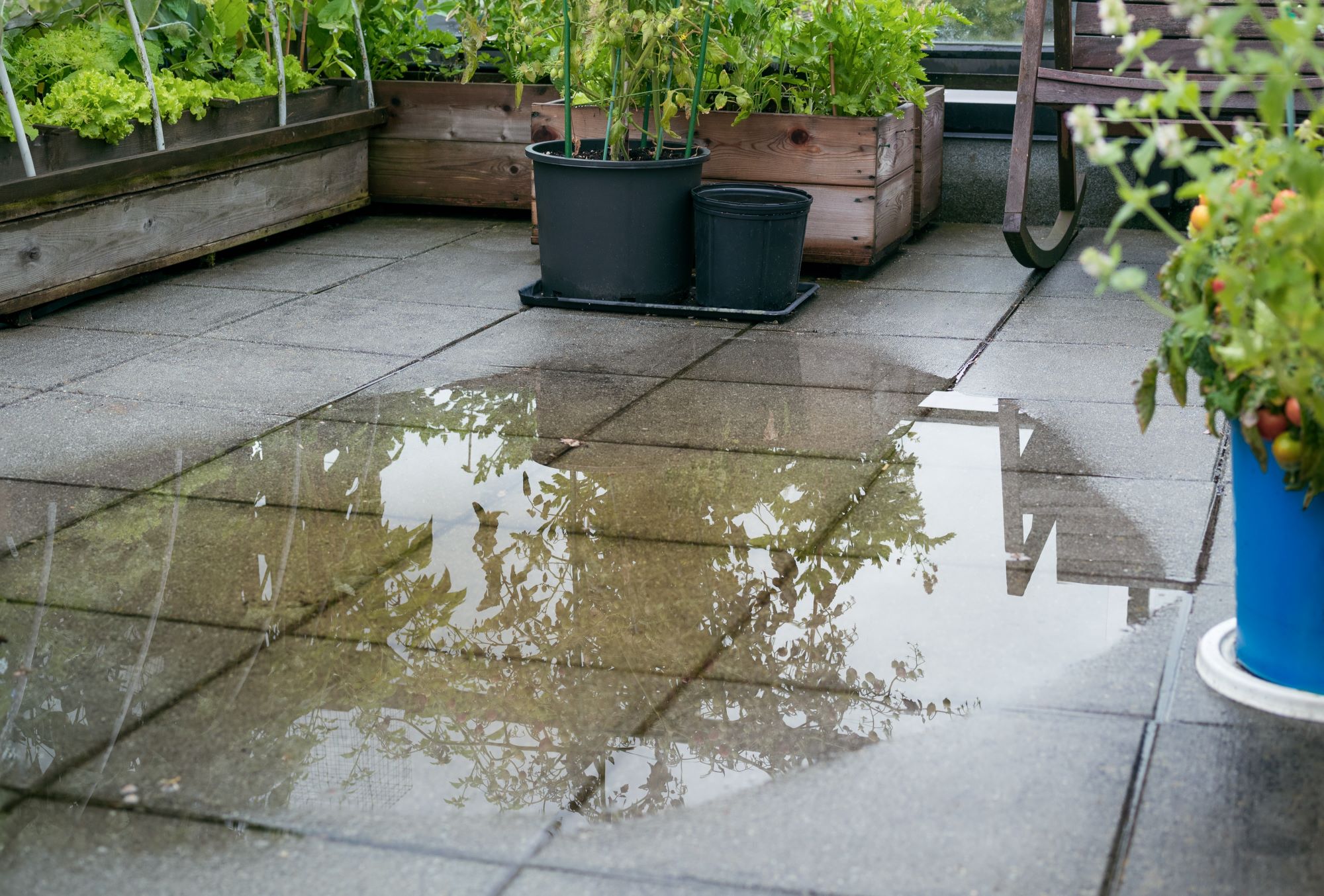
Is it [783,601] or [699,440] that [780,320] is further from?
[783,601]

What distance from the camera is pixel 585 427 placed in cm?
371

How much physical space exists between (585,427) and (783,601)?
Answer: 117 cm

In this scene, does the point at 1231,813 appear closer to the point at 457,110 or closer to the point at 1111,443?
the point at 1111,443

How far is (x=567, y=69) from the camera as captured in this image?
15.9ft

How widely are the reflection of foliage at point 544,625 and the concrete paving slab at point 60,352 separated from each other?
99cm

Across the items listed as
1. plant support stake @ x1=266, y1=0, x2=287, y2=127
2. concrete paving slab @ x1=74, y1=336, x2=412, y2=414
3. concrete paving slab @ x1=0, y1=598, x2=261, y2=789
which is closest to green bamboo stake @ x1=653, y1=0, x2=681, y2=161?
concrete paving slab @ x1=74, y1=336, x2=412, y2=414

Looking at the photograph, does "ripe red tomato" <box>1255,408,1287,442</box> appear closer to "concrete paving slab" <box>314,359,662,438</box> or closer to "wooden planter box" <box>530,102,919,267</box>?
"concrete paving slab" <box>314,359,662,438</box>

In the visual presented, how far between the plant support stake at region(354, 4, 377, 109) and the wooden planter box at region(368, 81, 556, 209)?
99 mm

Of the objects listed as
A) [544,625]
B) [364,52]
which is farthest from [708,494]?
[364,52]

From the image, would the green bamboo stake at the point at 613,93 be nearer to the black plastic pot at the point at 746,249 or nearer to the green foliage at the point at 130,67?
the black plastic pot at the point at 746,249

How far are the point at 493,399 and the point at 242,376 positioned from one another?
81 centimetres

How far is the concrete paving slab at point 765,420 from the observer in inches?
140

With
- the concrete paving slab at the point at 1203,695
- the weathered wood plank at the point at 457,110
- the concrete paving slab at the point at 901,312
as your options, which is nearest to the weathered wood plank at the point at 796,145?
the concrete paving slab at the point at 901,312

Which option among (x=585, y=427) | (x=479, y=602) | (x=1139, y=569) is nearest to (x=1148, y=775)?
(x=1139, y=569)
